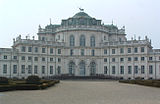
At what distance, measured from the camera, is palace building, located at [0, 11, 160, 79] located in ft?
239

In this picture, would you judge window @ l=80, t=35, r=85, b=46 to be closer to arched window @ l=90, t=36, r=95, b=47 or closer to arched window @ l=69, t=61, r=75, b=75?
→ arched window @ l=90, t=36, r=95, b=47

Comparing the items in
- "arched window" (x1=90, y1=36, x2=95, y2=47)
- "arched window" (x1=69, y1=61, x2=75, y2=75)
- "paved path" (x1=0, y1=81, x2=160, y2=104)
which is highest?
"arched window" (x1=90, y1=36, x2=95, y2=47)

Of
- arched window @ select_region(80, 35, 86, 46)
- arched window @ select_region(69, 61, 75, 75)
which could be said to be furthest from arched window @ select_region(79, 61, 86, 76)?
arched window @ select_region(80, 35, 86, 46)

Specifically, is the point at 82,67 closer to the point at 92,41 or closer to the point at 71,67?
the point at 71,67

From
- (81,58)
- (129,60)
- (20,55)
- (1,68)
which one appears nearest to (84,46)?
(81,58)

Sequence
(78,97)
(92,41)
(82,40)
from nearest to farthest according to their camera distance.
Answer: (78,97) < (82,40) < (92,41)

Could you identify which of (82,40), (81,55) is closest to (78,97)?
(81,55)

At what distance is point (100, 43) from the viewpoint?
82.3 meters

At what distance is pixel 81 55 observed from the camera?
80.6 metres

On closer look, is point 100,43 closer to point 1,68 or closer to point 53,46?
point 53,46

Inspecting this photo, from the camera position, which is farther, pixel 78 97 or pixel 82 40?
pixel 82 40

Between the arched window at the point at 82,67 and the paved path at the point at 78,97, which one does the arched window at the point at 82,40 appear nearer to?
the arched window at the point at 82,67

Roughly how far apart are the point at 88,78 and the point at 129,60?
582 inches

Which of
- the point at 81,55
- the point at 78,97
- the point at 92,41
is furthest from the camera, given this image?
the point at 92,41
